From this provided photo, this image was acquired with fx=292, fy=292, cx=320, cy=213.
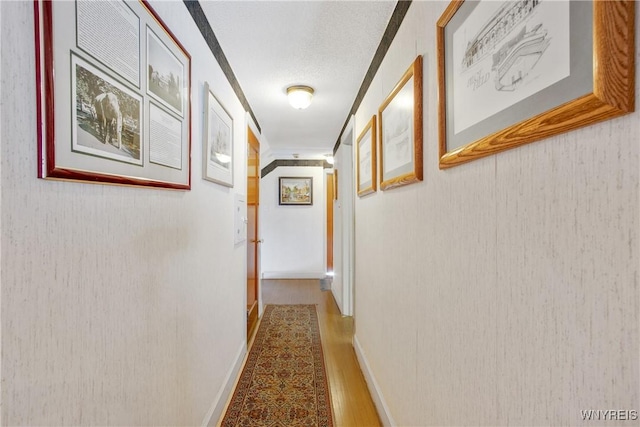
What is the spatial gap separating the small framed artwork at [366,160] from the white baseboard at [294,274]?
134 inches

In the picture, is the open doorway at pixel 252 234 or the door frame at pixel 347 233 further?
the door frame at pixel 347 233

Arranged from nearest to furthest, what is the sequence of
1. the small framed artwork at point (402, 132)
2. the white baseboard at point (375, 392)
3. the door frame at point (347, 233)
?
the small framed artwork at point (402, 132)
the white baseboard at point (375, 392)
the door frame at point (347, 233)

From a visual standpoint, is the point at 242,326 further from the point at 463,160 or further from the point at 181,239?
the point at 463,160

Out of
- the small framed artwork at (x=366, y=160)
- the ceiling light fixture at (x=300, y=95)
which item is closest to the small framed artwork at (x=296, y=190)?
the small framed artwork at (x=366, y=160)

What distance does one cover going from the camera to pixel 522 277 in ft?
2.10

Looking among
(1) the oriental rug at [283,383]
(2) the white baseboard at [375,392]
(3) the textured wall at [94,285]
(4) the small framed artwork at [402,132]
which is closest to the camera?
(3) the textured wall at [94,285]

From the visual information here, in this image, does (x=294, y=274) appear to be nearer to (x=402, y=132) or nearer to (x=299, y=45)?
(x=299, y=45)

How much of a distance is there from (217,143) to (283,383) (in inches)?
69.1

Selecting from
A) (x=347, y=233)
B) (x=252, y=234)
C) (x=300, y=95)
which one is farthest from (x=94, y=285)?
(x=347, y=233)

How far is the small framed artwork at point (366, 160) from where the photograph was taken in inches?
77.2
